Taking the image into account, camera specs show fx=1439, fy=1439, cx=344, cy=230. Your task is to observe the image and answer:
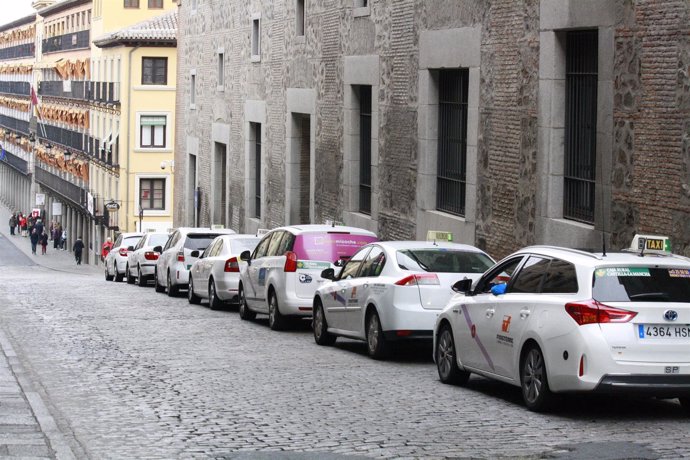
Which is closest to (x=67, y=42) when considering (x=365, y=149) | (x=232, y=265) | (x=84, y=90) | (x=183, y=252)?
(x=84, y=90)

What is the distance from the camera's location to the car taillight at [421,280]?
1650cm

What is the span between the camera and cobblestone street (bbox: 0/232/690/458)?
34.9 ft

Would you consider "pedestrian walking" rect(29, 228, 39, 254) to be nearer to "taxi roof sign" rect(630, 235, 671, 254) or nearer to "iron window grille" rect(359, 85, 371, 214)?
"iron window grille" rect(359, 85, 371, 214)

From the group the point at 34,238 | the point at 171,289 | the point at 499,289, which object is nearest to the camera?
the point at 499,289

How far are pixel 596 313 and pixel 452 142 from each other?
14707 mm

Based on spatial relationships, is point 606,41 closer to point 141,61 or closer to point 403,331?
point 403,331

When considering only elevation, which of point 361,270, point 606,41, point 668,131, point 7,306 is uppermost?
point 606,41

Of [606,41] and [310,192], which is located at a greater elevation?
[606,41]

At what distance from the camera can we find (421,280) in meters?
16.5

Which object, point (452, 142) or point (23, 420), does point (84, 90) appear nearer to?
point (452, 142)

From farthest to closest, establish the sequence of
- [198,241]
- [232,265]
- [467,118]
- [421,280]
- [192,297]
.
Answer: [198,241], [192,297], [232,265], [467,118], [421,280]

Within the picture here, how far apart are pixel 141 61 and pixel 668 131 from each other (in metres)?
60.4

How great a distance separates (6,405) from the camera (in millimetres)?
12766

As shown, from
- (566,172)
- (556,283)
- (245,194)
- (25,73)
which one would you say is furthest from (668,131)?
(25,73)
